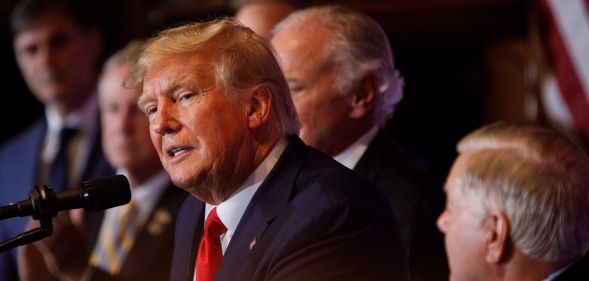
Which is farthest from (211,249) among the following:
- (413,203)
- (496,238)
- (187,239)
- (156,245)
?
(156,245)

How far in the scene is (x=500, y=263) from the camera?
268 centimetres

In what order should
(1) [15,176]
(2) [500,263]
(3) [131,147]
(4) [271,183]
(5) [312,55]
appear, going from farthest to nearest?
(1) [15,176] → (3) [131,147] → (5) [312,55] → (2) [500,263] → (4) [271,183]

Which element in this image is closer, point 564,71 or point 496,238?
point 496,238

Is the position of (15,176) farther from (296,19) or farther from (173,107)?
(173,107)

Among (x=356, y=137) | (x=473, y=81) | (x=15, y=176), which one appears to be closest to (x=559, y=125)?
(x=473, y=81)

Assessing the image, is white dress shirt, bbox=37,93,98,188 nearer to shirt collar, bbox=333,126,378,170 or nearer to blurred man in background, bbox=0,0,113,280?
blurred man in background, bbox=0,0,113,280

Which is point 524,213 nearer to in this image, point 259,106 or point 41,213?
point 259,106

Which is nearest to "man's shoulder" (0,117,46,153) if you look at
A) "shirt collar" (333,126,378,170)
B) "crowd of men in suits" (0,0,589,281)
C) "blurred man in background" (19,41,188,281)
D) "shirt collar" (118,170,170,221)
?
"blurred man in background" (19,41,188,281)

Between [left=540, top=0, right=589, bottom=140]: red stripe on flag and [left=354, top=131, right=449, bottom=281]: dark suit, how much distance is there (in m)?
1.41

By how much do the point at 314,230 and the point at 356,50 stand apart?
1339 mm

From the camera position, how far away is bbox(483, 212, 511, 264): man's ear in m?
2.67

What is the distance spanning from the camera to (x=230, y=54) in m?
2.27

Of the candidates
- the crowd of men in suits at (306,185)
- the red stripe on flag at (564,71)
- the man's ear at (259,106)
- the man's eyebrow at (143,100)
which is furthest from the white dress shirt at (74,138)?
the man's ear at (259,106)

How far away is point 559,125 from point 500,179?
2.09m
